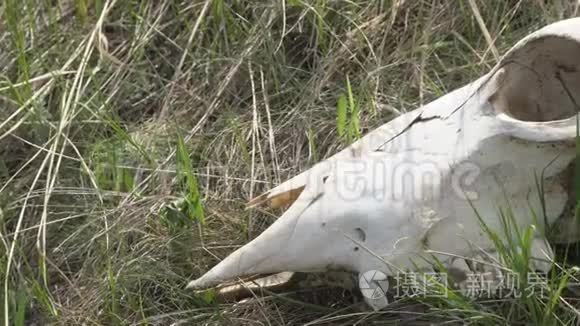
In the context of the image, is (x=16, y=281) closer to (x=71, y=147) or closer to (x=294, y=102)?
(x=71, y=147)

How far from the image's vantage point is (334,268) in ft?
5.57

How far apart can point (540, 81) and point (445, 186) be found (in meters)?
0.29

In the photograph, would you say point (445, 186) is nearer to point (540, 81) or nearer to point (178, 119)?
point (540, 81)

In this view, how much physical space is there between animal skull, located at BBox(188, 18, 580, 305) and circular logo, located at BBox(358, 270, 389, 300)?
1cm

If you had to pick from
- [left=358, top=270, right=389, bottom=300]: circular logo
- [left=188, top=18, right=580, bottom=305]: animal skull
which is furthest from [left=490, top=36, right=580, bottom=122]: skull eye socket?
[left=358, top=270, right=389, bottom=300]: circular logo

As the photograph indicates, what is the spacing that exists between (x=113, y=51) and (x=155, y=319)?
91 cm

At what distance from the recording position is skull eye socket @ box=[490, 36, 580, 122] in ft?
5.48

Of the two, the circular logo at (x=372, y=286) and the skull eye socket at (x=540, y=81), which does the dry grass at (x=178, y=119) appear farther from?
the skull eye socket at (x=540, y=81)

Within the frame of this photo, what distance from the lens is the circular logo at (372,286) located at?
5.45ft

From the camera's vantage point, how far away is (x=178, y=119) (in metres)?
2.30

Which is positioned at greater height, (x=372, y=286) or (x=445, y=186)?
(x=445, y=186)

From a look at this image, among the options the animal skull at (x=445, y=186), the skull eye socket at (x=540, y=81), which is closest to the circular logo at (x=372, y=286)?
the animal skull at (x=445, y=186)

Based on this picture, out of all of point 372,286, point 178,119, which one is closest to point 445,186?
point 372,286

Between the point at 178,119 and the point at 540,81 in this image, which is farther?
the point at 178,119
